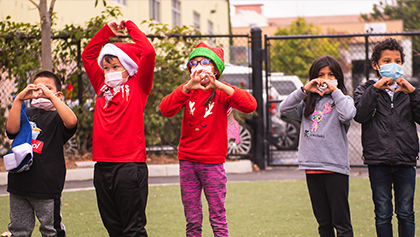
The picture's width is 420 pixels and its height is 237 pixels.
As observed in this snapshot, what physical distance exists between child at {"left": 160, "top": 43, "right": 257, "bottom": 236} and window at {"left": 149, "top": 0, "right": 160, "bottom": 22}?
17007 millimetres

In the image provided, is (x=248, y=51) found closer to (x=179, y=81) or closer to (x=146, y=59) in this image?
(x=179, y=81)

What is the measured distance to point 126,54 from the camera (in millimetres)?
3312

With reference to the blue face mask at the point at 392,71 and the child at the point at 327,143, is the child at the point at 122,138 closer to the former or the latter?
the child at the point at 327,143

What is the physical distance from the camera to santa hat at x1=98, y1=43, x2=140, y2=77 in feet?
10.7

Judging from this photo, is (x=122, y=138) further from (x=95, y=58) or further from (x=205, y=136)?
(x=95, y=58)

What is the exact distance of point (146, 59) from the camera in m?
3.33

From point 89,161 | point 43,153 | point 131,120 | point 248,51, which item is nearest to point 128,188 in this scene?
point 131,120

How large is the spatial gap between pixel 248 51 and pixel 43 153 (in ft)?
19.2

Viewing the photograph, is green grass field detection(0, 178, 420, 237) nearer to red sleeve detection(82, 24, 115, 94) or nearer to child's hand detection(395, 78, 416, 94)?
child's hand detection(395, 78, 416, 94)

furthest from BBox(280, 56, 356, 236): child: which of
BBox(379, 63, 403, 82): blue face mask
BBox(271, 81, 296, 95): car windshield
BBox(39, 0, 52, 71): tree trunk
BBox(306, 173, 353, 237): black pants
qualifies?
BBox(271, 81, 296, 95): car windshield

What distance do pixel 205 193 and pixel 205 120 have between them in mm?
551

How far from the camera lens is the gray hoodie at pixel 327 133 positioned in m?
3.35

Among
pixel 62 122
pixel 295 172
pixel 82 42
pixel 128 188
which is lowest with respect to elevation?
pixel 295 172

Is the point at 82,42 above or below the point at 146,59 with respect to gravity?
above
